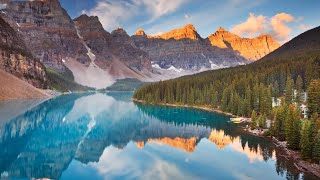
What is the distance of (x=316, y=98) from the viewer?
90.7 meters

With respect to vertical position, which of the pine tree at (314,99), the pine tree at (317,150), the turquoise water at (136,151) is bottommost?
the turquoise water at (136,151)

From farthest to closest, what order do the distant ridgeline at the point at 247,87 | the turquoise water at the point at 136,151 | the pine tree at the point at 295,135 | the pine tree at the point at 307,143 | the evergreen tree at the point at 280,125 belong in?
the distant ridgeline at the point at 247,87, the evergreen tree at the point at 280,125, the pine tree at the point at 295,135, the pine tree at the point at 307,143, the turquoise water at the point at 136,151

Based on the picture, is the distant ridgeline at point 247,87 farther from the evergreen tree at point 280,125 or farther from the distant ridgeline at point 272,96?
the evergreen tree at point 280,125

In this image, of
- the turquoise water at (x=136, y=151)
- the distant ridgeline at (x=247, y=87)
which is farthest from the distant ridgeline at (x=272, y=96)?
the turquoise water at (x=136, y=151)

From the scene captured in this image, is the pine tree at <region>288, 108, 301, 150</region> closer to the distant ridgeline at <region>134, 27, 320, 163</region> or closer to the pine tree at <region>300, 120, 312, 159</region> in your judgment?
the distant ridgeline at <region>134, 27, 320, 163</region>

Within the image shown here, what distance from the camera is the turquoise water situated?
189 feet

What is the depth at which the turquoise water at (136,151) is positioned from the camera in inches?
2270

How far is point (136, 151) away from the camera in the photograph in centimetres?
7606

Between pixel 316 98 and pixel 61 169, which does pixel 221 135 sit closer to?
pixel 316 98

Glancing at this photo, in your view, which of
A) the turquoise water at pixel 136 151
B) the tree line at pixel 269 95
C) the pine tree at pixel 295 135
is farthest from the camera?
the tree line at pixel 269 95

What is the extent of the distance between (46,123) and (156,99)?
8545cm

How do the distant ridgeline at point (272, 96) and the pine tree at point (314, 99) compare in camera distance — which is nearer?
the distant ridgeline at point (272, 96)

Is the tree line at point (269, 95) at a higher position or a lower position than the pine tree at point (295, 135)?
higher

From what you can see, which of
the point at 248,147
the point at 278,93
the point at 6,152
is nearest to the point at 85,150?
the point at 6,152
